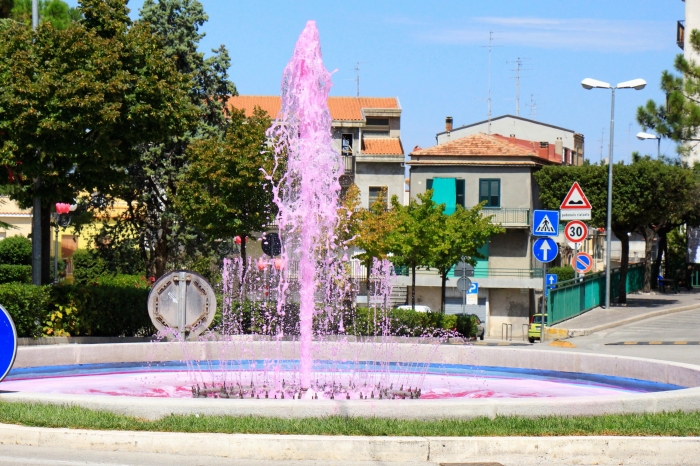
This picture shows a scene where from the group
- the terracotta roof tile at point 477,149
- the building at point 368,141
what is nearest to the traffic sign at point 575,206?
the terracotta roof tile at point 477,149

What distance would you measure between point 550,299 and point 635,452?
24.0m

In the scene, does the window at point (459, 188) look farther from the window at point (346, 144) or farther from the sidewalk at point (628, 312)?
the sidewalk at point (628, 312)

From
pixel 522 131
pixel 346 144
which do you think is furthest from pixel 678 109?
pixel 522 131

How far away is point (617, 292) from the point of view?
45.1m

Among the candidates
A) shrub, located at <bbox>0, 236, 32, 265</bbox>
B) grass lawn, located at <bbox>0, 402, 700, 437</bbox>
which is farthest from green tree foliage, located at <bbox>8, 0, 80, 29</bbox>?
grass lawn, located at <bbox>0, 402, 700, 437</bbox>

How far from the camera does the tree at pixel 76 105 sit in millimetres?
22922

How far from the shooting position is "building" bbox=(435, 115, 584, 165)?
82438 millimetres

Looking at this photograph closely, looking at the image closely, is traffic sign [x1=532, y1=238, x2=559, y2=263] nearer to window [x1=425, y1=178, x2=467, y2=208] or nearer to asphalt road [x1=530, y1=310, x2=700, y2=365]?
asphalt road [x1=530, y1=310, x2=700, y2=365]

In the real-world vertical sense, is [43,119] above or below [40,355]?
above

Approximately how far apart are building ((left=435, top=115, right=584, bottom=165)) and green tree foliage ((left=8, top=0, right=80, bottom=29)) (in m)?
41.3

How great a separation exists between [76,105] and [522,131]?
6496cm

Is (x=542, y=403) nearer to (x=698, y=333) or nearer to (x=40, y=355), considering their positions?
(x=40, y=355)

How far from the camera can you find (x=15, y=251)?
191 feet

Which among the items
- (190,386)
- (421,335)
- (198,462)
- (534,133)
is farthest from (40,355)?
(534,133)
